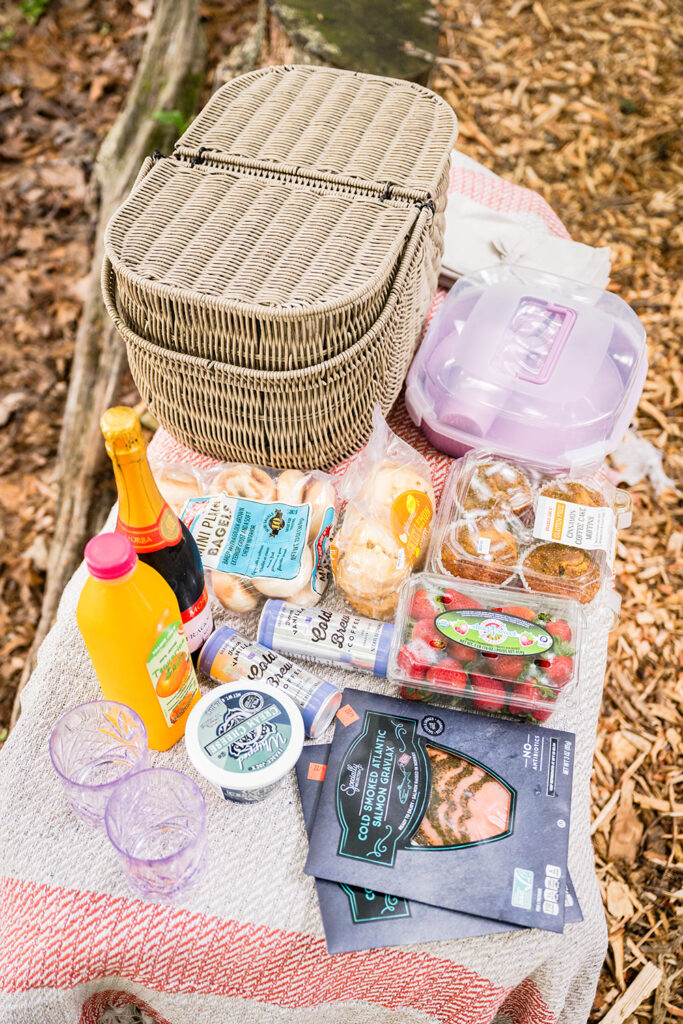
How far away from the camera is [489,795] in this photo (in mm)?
926

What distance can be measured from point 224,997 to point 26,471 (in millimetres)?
1674

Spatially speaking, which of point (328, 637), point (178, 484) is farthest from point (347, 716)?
point (178, 484)

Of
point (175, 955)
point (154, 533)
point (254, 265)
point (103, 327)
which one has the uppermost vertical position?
point (254, 265)

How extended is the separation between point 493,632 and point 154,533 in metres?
0.42

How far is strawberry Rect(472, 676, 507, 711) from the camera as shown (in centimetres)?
96

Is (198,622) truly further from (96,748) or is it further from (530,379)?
(530,379)

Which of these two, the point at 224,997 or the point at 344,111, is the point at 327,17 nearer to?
the point at 344,111

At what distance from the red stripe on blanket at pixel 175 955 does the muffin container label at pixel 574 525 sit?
0.53 metres

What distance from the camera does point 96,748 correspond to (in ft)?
2.95

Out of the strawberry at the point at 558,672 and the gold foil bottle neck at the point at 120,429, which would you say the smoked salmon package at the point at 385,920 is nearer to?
the strawberry at the point at 558,672

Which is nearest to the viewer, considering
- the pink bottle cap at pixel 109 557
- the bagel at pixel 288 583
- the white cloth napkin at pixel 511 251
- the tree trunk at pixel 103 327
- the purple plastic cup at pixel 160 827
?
the pink bottle cap at pixel 109 557

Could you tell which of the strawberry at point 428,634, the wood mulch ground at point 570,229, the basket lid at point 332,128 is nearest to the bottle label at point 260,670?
the strawberry at point 428,634

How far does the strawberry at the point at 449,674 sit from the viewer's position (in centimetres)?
96

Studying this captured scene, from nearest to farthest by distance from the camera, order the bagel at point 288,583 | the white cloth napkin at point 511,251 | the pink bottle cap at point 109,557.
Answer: the pink bottle cap at point 109,557
the bagel at point 288,583
the white cloth napkin at point 511,251
